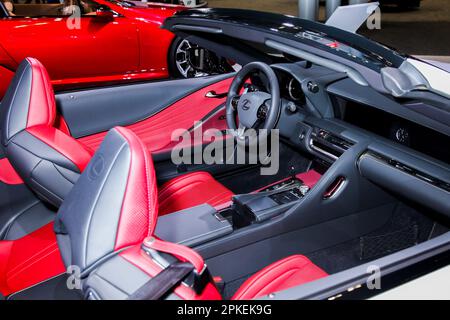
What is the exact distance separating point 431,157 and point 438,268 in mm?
717

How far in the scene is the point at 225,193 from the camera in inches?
95.9

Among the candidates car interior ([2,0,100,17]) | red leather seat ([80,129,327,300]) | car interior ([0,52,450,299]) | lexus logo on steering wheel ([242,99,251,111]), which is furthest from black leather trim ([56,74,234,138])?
car interior ([2,0,100,17])

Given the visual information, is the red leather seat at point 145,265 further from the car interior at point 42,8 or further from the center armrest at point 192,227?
the car interior at point 42,8

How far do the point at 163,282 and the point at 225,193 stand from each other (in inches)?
55.6

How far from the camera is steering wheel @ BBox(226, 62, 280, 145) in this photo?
2285 mm

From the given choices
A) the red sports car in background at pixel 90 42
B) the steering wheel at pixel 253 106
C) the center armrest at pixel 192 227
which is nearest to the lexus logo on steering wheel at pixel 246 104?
the steering wheel at pixel 253 106

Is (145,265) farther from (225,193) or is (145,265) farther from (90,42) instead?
(90,42)

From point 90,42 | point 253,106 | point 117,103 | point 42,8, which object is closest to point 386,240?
point 253,106

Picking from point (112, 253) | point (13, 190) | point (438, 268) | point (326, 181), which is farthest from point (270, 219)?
point (13, 190)

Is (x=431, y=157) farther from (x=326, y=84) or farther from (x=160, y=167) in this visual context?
(x=160, y=167)

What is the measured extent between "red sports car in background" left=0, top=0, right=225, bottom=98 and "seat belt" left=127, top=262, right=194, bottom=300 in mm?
3954

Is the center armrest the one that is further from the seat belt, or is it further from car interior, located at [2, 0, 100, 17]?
car interior, located at [2, 0, 100, 17]

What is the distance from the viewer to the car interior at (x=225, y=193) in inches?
47.1
